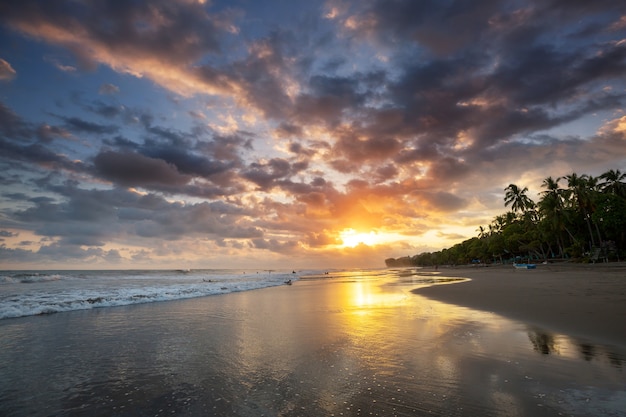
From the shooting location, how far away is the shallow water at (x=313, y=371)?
512cm

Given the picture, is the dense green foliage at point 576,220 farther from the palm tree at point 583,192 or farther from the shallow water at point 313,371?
the shallow water at point 313,371

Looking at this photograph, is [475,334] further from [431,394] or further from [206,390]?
[206,390]

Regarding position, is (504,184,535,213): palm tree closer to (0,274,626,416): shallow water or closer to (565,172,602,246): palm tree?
(565,172,602,246): palm tree

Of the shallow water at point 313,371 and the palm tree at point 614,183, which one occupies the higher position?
the palm tree at point 614,183

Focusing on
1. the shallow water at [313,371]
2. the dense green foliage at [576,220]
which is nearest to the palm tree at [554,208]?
the dense green foliage at [576,220]

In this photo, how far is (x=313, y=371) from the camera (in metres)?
6.89

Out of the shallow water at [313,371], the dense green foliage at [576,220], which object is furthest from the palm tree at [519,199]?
the shallow water at [313,371]

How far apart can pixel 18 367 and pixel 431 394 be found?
31.4 feet

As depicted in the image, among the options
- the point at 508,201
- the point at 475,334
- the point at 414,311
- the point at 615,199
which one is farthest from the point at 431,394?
the point at 508,201

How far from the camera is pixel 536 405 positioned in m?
4.84

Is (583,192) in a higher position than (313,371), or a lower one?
higher

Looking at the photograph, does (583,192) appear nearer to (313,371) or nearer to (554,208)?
(554,208)

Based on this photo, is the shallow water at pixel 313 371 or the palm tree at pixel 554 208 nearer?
the shallow water at pixel 313 371

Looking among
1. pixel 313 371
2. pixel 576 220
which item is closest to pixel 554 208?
pixel 576 220
